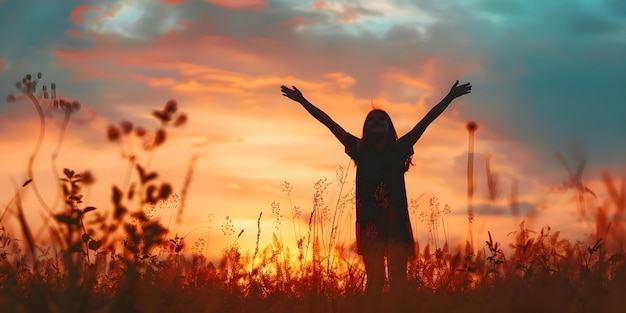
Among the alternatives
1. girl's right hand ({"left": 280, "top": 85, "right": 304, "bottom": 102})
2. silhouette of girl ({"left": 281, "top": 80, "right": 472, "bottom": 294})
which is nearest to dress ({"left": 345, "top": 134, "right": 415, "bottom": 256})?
silhouette of girl ({"left": 281, "top": 80, "right": 472, "bottom": 294})

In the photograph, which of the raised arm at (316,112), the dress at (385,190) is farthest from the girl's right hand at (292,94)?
the dress at (385,190)

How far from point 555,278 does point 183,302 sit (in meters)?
2.35

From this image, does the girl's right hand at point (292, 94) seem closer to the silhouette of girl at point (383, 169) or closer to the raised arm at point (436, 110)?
the silhouette of girl at point (383, 169)

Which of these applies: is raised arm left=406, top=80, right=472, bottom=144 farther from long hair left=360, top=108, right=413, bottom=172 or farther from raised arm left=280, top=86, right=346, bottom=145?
raised arm left=280, top=86, right=346, bottom=145

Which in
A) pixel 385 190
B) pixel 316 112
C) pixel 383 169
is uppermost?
pixel 316 112

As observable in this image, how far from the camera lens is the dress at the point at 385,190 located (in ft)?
26.1

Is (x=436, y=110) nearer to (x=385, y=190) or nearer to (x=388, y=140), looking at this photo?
(x=388, y=140)

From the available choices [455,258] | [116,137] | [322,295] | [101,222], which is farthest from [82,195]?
[455,258]

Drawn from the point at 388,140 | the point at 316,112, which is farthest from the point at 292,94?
the point at 388,140

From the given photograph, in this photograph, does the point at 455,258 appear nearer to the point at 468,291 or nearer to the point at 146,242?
the point at 468,291

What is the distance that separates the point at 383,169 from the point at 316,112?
118 cm

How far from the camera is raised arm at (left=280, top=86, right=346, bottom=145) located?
336 inches

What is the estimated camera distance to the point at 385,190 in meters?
7.83

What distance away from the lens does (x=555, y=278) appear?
14.7 feet
